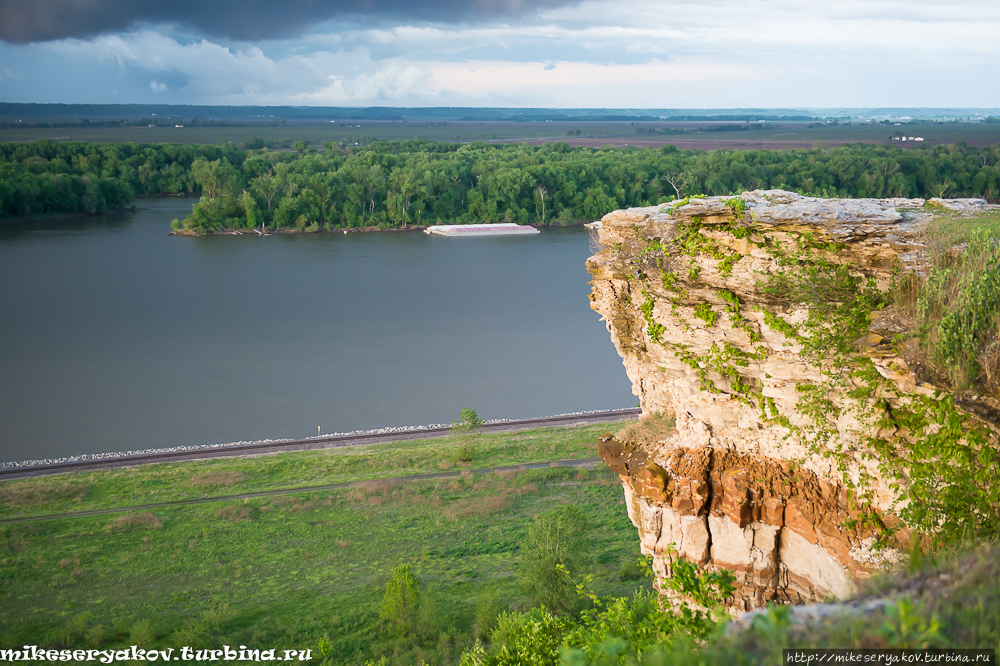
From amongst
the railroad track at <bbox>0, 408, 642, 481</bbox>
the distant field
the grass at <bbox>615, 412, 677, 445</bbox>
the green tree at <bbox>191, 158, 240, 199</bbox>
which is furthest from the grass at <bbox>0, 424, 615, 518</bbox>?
the distant field

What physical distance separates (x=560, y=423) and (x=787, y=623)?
18542 millimetres

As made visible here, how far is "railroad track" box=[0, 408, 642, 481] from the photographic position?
18766 millimetres

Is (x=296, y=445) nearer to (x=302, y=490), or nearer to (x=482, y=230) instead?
(x=302, y=490)

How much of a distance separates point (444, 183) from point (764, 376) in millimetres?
58008

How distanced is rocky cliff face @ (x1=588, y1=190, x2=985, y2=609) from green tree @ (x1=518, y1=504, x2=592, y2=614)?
3690 millimetres

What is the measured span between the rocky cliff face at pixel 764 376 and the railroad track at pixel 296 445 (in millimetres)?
13718

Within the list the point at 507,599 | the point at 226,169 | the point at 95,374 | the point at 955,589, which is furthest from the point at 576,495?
the point at 226,169

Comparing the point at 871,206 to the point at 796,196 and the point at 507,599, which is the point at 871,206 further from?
the point at 507,599

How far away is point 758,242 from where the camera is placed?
263 inches

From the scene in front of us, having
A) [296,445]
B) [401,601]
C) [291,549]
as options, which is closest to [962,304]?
[401,601]

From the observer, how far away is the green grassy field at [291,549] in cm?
1080

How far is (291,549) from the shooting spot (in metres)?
13.9

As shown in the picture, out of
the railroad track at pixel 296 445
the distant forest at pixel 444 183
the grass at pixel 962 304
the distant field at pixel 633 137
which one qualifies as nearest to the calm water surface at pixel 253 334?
the railroad track at pixel 296 445

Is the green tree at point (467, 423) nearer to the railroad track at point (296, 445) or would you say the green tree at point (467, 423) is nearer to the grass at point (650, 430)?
the railroad track at point (296, 445)
